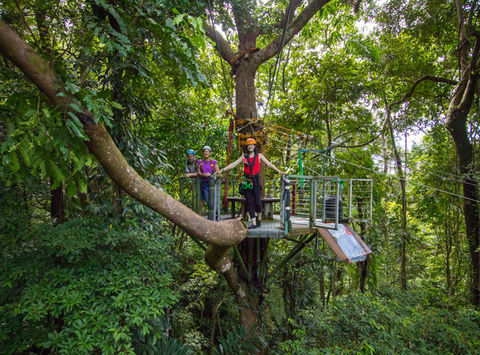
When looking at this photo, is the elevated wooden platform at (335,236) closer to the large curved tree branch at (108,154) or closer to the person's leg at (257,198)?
the person's leg at (257,198)

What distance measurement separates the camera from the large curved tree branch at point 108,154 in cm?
239

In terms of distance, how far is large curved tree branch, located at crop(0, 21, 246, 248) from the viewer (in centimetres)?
239

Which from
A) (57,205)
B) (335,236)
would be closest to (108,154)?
(57,205)

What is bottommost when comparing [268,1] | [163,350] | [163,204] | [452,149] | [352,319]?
[163,350]

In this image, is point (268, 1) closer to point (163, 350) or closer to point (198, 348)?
point (163, 350)

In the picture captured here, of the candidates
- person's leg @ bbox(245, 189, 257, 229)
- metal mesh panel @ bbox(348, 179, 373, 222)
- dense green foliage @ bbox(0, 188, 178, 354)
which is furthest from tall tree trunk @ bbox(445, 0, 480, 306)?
dense green foliage @ bbox(0, 188, 178, 354)

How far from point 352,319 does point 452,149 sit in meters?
6.86

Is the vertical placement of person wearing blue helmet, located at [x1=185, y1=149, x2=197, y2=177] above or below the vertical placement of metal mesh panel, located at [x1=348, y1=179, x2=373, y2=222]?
above

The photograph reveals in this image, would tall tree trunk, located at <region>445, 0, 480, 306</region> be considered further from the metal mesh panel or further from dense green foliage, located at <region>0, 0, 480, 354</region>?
the metal mesh panel

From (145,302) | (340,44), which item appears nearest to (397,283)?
(340,44)

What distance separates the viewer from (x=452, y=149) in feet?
26.3

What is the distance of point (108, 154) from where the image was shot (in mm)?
2701

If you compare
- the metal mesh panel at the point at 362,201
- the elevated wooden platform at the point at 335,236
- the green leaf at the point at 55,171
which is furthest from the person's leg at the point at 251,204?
the green leaf at the point at 55,171

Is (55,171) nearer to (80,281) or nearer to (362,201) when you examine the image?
(80,281)
